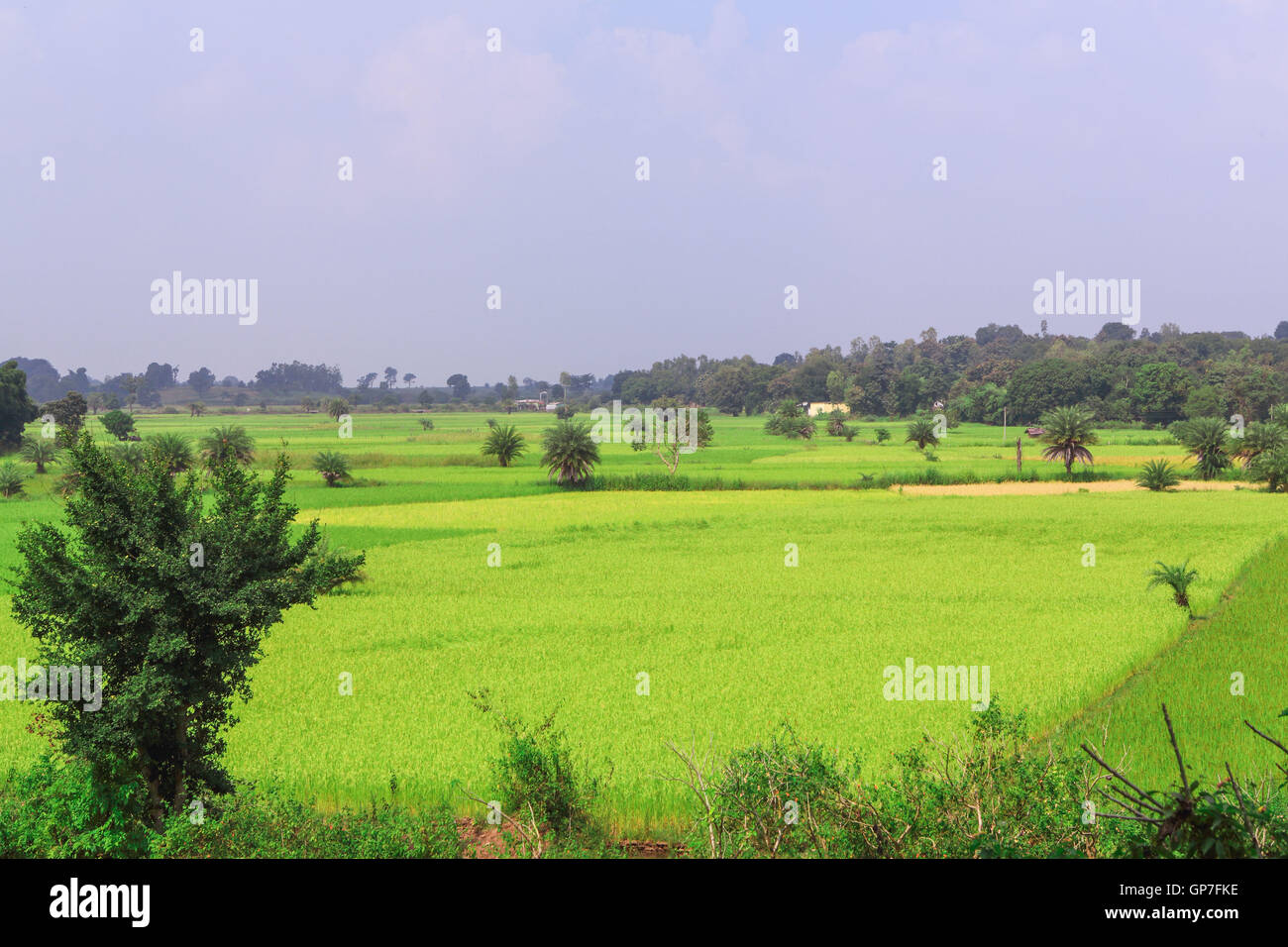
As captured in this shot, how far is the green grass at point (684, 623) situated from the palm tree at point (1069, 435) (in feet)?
33.0

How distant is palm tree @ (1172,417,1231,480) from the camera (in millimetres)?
56500

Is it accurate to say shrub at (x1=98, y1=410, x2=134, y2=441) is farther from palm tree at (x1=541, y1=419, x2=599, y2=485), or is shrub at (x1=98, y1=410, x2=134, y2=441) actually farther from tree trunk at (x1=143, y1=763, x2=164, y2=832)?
tree trunk at (x1=143, y1=763, x2=164, y2=832)

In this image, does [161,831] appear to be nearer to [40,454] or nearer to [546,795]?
[546,795]

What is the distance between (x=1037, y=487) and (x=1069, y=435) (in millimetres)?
6920

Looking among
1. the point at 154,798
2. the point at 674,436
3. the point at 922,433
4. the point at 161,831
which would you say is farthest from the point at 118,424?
the point at 161,831

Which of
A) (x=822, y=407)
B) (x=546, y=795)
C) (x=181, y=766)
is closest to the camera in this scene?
(x=546, y=795)

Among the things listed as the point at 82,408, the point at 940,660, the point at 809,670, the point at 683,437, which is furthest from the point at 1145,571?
the point at 82,408

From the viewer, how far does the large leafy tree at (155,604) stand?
9.81 metres

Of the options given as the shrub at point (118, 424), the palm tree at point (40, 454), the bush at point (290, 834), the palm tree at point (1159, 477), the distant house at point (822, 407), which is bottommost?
the bush at point (290, 834)

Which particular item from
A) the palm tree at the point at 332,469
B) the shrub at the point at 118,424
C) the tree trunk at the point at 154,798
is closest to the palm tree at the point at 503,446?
the palm tree at the point at 332,469

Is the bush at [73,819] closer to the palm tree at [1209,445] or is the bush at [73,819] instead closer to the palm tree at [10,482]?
the palm tree at [10,482]

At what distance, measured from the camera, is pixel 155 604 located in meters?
9.83

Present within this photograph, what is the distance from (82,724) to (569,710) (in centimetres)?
760

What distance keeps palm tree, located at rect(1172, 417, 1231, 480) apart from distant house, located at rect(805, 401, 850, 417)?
308ft
